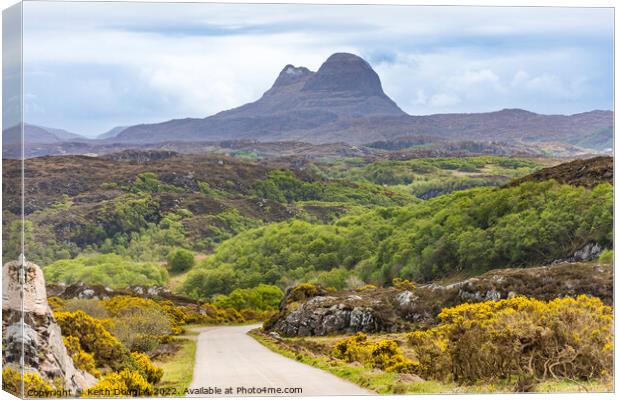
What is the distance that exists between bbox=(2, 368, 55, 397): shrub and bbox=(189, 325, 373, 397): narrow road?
2.37 m

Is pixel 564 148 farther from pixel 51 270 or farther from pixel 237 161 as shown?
pixel 237 161

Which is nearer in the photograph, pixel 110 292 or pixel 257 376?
pixel 257 376

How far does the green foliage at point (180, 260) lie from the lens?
26578mm

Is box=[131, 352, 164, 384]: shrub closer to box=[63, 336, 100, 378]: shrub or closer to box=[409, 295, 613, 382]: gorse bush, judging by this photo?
box=[63, 336, 100, 378]: shrub

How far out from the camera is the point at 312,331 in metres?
21.5

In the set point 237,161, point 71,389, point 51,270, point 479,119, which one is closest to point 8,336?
point 71,389

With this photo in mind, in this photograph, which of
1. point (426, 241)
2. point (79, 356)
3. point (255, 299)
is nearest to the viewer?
point (79, 356)

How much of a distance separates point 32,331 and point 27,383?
2.67 ft

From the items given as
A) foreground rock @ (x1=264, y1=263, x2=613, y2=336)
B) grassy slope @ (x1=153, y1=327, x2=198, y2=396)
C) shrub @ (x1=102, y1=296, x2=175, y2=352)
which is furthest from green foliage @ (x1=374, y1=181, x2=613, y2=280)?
shrub @ (x1=102, y1=296, x2=175, y2=352)

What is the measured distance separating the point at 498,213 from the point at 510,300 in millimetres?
3884

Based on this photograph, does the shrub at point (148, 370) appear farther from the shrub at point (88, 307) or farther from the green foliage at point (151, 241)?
the green foliage at point (151, 241)

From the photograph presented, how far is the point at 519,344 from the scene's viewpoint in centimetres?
1722

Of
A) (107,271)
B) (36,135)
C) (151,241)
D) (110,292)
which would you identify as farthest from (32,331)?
(151,241)

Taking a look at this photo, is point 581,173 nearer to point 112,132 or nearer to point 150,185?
point 112,132
